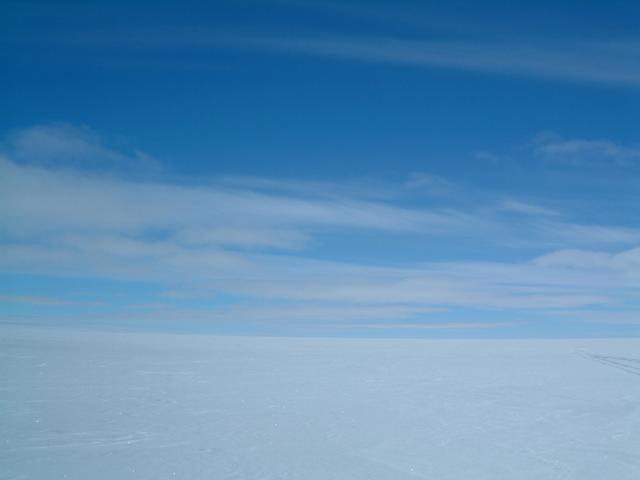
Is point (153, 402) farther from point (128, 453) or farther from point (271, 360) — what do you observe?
point (271, 360)

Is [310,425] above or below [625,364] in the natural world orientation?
below

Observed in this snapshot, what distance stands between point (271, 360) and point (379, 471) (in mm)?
12139

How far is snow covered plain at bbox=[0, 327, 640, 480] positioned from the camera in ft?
19.5

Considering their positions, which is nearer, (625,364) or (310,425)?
(310,425)

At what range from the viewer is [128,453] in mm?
6273

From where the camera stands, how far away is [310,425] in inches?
314

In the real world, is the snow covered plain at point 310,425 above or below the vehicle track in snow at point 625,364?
below

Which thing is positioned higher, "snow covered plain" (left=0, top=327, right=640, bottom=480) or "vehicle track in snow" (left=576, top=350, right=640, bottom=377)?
"vehicle track in snow" (left=576, top=350, right=640, bottom=377)

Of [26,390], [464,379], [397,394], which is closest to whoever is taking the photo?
[26,390]

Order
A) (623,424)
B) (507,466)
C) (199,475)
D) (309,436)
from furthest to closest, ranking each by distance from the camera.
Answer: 1. (623,424)
2. (309,436)
3. (507,466)
4. (199,475)

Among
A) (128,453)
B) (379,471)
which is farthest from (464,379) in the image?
(128,453)

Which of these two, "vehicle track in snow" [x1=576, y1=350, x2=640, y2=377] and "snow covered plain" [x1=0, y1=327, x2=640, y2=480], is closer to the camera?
"snow covered plain" [x1=0, y1=327, x2=640, y2=480]

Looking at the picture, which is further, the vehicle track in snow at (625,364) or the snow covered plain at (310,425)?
the vehicle track in snow at (625,364)

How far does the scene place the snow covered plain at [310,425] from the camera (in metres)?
5.93
